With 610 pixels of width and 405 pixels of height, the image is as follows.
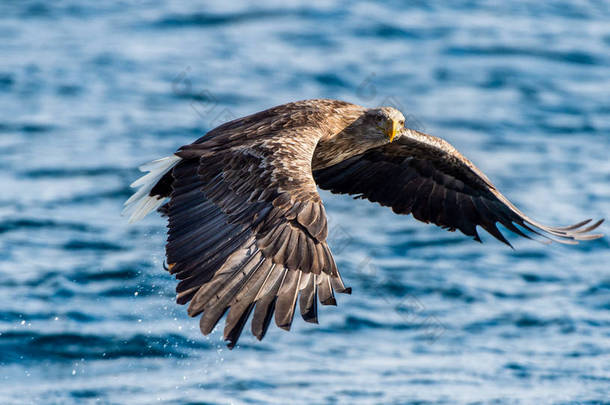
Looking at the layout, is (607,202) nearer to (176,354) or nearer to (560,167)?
(560,167)

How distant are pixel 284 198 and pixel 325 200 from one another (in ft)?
18.2

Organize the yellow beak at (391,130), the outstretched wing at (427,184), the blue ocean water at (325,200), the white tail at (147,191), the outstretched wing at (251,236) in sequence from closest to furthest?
1. the outstretched wing at (251,236)
2. the white tail at (147,191)
3. the yellow beak at (391,130)
4. the outstretched wing at (427,184)
5. the blue ocean water at (325,200)

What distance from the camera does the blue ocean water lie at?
352 inches

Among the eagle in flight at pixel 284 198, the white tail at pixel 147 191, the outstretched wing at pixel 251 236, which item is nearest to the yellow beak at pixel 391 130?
the eagle in flight at pixel 284 198

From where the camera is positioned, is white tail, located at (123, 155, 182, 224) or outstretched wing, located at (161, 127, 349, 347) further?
white tail, located at (123, 155, 182, 224)

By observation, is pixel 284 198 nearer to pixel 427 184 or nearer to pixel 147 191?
pixel 147 191

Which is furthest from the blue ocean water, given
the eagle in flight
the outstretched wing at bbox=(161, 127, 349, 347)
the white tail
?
the outstretched wing at bbox=(161, 127, 349, 347)

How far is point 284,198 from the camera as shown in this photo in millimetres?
6004

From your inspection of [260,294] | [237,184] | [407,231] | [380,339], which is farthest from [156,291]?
[260,294]

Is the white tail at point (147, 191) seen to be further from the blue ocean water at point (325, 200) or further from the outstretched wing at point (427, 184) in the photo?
the blue ocean water at point (325, 200)

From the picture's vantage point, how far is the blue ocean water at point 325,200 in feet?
29.3

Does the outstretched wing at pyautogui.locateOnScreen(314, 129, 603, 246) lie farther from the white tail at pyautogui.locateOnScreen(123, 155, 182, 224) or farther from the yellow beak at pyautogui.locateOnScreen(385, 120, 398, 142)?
the white tail at pyautogui.locateOnScreen(123, 155, 182, 224)

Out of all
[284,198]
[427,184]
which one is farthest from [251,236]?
[427,184]

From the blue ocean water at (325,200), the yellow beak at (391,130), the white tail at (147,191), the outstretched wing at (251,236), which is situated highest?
the yellow beak at (391,130)
